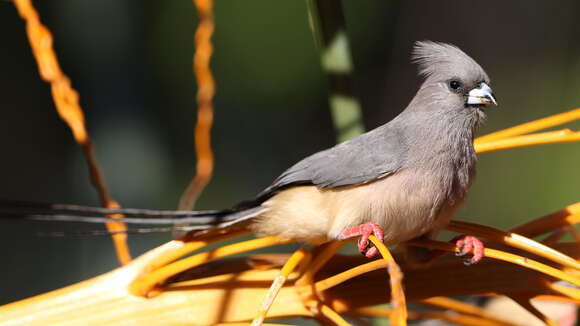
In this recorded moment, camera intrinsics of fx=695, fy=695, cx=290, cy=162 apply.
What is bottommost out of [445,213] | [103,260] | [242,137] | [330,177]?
[445,213]

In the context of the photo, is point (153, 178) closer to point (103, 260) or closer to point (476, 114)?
point (103, 260)

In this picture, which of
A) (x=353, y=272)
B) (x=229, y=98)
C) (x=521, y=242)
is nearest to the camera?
(x=353, y=272)

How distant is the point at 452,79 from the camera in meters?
1.24

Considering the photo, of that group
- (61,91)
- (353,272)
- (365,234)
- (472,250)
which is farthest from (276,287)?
(61,91)

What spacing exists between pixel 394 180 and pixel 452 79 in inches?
8.9

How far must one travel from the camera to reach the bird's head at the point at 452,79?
122cm

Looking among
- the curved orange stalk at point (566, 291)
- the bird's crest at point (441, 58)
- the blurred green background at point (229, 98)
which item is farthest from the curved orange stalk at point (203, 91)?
the blurred green background at point (229, 98)

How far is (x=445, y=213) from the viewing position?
1.16 meters

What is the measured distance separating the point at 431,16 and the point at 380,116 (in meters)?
0.60

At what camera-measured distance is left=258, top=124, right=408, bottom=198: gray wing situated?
1159 millimetres

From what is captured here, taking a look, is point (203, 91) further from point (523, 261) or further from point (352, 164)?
point (523, 261)

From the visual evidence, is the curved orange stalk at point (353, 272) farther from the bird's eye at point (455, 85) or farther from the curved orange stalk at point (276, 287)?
the bird's eye at point (455, 85)

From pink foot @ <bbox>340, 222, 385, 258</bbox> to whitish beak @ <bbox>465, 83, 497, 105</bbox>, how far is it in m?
0.30

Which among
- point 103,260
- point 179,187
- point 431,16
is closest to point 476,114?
point 103,260
